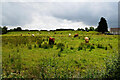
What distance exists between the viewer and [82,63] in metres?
7.15

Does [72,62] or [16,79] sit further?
[72,62]

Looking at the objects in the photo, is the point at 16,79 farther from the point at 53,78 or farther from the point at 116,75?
the point at 116,75

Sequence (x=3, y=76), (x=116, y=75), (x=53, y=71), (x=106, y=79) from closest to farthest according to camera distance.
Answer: (x=116, y=75) < (x=106, y=79) < (x=3, y=76) < (x=53, y=71)

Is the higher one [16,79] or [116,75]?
[116,75]

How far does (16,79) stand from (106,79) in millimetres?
3640

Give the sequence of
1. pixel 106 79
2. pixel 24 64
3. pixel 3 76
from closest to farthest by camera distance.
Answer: pixel 106 79
pixel 3 76
pixel 24 64

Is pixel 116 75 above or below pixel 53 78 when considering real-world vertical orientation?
above

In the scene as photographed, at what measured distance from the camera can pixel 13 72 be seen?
19.4 ft

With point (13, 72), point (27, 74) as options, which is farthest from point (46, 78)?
point (13, 72)

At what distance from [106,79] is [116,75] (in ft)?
1.61

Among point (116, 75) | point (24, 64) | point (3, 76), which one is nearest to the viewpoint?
point (116, 75)

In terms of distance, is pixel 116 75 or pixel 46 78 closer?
pixel 116 75

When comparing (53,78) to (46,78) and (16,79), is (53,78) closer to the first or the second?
(46,78)

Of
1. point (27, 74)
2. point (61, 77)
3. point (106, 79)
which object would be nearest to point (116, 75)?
point (106, 79)
